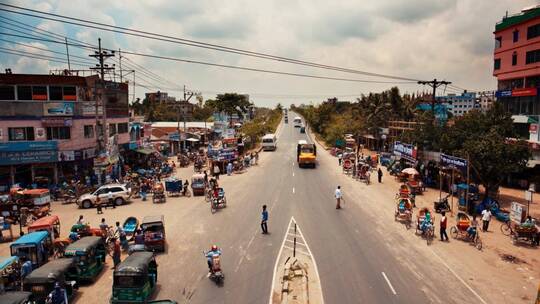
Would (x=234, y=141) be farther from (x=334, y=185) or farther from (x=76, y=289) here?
(x=76, y=289)

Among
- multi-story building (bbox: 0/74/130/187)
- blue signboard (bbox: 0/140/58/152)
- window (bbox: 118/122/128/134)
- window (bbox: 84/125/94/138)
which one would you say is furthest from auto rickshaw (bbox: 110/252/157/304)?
window (bbox: 118/122/128/134)

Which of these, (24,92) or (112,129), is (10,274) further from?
(112,129)

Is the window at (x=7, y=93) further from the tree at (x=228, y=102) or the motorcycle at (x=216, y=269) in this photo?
the tree at (x=228, y=102)

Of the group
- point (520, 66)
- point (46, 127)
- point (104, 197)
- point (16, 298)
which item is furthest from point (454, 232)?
point (46, 127)

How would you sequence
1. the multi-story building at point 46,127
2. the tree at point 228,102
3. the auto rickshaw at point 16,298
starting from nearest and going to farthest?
the auto rickshaw at point 16,298 → the multi-story building at point 46,127 → the tree at point 228,102

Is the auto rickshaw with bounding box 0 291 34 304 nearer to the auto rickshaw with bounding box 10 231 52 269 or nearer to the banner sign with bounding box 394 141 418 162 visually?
the auto rickshaw with bounding box 10 231 52 269

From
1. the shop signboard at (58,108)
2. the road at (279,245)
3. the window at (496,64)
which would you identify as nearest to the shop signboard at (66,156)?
the shop signboard at (58,108)

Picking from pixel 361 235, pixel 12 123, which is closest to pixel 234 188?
pixel 361 235
